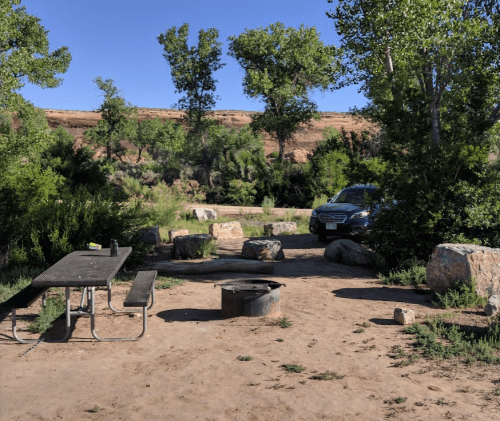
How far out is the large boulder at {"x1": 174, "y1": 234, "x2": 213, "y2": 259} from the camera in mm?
11383

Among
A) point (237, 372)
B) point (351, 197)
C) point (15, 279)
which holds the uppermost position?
point (351, 197)

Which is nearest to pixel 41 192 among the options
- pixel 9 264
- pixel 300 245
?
pixel 9 264

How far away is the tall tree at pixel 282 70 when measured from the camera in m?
37.5

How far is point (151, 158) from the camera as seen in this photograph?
50594mm

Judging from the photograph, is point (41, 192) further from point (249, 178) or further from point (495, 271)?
point (249, 178)

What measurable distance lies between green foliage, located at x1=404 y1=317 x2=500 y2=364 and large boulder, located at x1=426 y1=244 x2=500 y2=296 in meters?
1.48

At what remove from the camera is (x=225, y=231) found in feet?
49.4

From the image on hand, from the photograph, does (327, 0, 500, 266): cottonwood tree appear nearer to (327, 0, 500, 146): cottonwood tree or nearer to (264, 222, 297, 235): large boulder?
(327, 0, 500, 146): cottonwood tree

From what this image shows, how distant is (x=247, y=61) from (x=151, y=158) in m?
15.6

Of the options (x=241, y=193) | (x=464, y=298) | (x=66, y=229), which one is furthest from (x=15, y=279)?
(x=241, y=193)

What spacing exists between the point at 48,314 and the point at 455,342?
4.66 metres

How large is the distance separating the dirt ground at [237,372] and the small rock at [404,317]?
0.13 meters

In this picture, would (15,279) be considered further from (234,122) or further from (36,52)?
(234,122)

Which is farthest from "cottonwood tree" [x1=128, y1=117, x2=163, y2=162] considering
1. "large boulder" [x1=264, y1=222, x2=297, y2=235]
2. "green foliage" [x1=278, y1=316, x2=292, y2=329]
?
"green foliage" [x1=278, y1=316, x2=292, y2=329]
